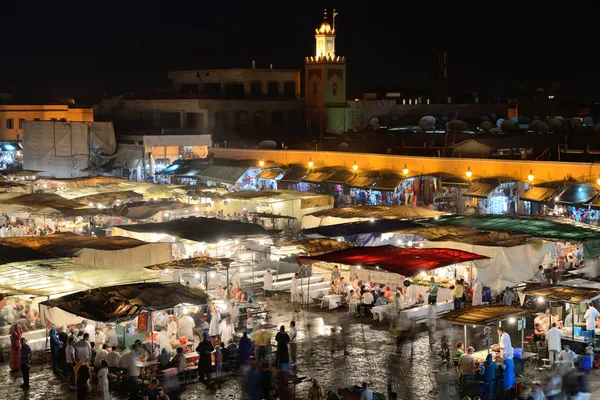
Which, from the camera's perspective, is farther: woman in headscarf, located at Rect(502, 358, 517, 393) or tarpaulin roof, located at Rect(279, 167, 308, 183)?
tarpaulin roof, located at Rect(279, 167, 308, 183)

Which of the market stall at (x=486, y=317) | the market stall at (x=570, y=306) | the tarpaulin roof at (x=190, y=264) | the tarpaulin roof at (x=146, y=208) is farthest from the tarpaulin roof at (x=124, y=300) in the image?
the tarpaulin roof at (x=146, y=208)

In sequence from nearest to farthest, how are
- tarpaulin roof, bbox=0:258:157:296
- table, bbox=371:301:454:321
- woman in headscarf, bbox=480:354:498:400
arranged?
woman in headscarf, bbox=480:354:498:400
tarpaulin roof, bbox=0:258:157:296
table, bbox=371:301:454:321

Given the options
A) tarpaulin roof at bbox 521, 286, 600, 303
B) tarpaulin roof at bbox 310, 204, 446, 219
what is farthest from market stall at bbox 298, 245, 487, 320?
tarpaulin roof at bbox 310, 204, 446, 219

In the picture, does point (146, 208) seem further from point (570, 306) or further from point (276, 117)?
point (276, 117)

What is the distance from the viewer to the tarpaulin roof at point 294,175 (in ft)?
109

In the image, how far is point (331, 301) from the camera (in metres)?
18.9

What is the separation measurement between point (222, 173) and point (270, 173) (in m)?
2.11

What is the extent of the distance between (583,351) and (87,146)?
31620mm

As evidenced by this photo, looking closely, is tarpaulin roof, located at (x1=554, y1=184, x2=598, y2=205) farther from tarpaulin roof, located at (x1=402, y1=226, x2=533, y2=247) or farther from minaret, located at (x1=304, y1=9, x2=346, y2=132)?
minaret, located at (x1=304, y1=9, x2=346, y2=132)

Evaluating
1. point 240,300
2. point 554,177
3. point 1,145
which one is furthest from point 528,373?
point 1,145

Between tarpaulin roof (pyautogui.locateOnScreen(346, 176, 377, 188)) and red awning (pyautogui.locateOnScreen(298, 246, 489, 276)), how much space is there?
38.2 feet

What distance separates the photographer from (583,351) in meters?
14.7

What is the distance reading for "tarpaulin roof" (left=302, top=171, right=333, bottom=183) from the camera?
3221 centimetres

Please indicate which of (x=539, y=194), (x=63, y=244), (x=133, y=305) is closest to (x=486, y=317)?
(x=133, y=305)
